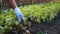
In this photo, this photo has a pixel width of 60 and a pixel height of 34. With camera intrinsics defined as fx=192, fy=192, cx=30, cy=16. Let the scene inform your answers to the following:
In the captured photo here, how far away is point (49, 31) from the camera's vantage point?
531cm

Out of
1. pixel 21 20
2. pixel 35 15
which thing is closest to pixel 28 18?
pixel 35 15

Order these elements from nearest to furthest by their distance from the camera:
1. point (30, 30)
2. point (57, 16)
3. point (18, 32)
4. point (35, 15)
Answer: point (18, 32)
point (30, 30)
point (35, 15)
point (57, 16)

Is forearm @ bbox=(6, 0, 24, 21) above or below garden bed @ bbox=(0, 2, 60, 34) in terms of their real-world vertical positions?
above

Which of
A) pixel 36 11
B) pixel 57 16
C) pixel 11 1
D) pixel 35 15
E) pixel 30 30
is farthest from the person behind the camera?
pixel 57 16

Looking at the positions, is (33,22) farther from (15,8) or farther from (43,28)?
(15,8)

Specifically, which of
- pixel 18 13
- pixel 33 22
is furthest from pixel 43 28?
pixel 18 13

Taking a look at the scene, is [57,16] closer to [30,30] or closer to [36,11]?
[36,11]

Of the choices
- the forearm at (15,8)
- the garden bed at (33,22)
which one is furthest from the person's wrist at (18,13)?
the garden bed at (33,22)

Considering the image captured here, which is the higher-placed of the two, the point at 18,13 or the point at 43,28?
the point at 18,13

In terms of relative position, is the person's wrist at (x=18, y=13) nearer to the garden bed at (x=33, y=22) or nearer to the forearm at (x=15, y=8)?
the forearm at (x=15, y=8)

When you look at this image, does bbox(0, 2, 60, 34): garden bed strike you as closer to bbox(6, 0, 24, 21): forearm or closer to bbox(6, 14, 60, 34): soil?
bbox(6, 14, 60, 34): soil

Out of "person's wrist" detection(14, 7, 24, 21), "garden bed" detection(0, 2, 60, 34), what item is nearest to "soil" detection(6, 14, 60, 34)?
"garden bed" detection(0, 2, 60, 34)

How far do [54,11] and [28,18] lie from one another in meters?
1.49

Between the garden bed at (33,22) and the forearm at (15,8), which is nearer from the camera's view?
the forearm at (15,8)
